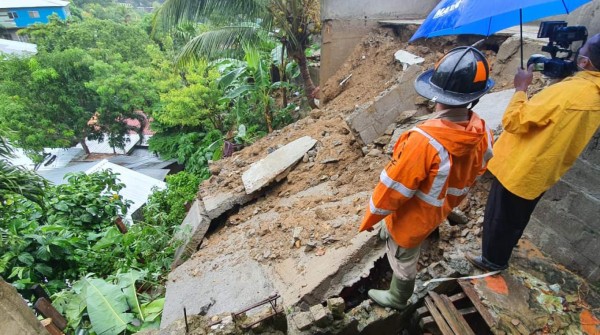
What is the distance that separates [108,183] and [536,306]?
6280mm

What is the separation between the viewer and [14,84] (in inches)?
524

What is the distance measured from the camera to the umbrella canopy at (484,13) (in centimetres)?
174

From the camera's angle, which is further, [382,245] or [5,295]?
[382,245]

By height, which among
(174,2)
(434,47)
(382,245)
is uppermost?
(174,2)

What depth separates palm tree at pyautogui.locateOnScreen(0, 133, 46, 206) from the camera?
340 cm

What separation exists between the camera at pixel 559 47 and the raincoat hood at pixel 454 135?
67 cm

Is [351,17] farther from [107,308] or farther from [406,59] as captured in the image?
[107,308]

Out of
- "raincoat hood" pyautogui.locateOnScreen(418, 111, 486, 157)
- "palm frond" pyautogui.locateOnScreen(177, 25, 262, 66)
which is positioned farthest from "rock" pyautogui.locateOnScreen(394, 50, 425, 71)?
"raincoat hood" pyautogui.locateOnScreen(418, 111, 486, 157)

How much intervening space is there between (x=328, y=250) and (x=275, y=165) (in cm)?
194

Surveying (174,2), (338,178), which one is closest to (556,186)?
(338,178)

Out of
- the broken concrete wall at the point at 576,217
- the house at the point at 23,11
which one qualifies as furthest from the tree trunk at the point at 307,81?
the house at the point at 23,11

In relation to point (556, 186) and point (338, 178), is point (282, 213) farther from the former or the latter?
point (556, 186)

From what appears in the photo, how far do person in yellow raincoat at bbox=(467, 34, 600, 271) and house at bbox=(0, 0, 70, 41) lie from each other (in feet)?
133

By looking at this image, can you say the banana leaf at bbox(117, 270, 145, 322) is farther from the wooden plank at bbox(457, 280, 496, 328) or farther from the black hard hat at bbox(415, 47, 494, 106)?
the black hard hat at bbox(415, 47, 494, 106)
